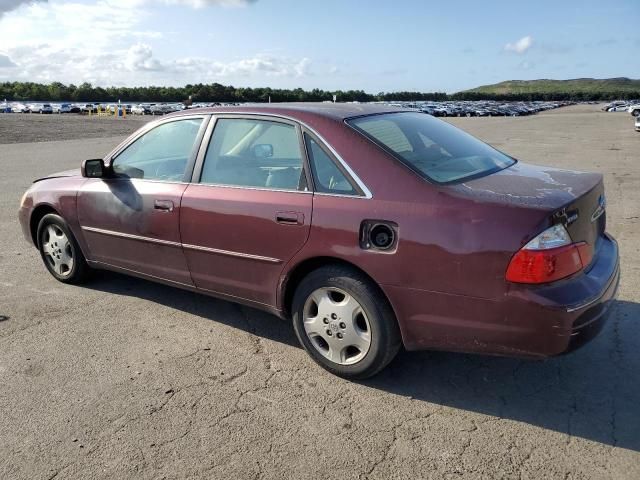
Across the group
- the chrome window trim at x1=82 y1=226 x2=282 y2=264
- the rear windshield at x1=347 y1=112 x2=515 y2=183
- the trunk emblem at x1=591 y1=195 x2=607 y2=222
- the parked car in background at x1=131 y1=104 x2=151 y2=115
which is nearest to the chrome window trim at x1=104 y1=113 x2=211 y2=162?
the chrome window trim at x1=82 y1=226 x2=282 y2=264

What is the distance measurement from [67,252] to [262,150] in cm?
243

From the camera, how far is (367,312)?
3.18 metres

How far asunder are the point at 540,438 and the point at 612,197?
742cm

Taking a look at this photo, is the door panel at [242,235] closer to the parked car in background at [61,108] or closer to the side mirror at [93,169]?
the side mirror at [93,169]

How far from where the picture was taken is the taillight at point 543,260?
2.72 meters

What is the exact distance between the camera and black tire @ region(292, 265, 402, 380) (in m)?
3.16

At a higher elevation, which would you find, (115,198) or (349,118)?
(349,118)

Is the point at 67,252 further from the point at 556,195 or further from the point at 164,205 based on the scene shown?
the point at 556,195

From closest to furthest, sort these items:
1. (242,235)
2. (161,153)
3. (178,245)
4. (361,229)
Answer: (361,229), (242,235), (178,245), (161,153)

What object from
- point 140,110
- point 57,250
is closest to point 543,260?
point 57,250

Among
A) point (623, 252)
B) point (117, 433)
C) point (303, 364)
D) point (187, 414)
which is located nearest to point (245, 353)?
point (303, 364)

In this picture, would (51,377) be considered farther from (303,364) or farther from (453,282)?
(453,282)

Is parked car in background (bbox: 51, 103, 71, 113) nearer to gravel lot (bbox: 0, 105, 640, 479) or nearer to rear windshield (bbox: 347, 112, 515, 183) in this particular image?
gravel lot (bbox: 0, 105, 640, 479)

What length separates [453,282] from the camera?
2.89 m
